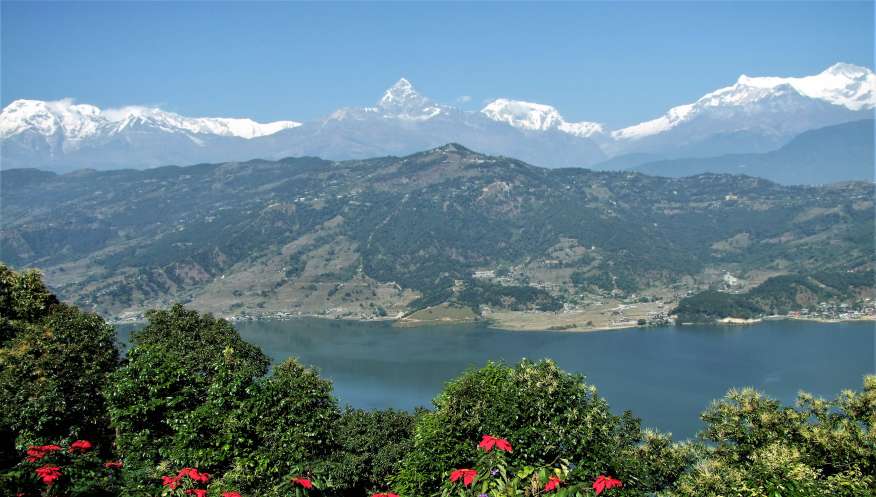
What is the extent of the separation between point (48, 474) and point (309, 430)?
42.8ft

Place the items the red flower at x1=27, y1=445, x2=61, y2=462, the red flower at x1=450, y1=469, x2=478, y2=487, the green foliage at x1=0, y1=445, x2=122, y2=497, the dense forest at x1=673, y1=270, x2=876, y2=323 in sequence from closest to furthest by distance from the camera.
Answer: the red flower at x1=450, y1=469, x2=478, y2=487 < the green foliage at x1=0, y1=445, x2=122, y2=497 < the red flower at x1=27, y1=445, x2=61, y2=462 < the dense forest at x1=673, y1=270, x2=876, y2=323

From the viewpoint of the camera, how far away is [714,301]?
195 metres

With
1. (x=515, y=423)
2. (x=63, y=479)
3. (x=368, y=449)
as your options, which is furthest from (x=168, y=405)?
(x=368, y=449)

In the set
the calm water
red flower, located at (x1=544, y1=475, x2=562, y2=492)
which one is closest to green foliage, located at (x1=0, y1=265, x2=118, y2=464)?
red flower, located at (x1=544, y1=475, x2=562, y2=492)

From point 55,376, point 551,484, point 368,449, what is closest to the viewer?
point 551,484

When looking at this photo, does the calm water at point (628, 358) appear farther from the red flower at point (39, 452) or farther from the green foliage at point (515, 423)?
the red flower at point (39, 452)

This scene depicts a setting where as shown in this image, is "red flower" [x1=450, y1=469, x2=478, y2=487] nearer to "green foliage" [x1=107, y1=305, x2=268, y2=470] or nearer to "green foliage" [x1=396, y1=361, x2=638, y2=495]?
"green foliage" [x1=396, y1=361, x2=638, y2=495]

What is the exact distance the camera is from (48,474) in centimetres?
1272

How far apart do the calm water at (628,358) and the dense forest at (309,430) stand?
6027cm

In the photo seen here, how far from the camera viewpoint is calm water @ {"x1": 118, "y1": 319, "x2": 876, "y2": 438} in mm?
108562

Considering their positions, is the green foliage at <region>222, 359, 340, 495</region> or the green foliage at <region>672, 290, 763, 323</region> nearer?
the green foliage at <region>222, 359, 340, 495</region>

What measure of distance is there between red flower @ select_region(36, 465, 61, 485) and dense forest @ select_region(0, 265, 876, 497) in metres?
1.08

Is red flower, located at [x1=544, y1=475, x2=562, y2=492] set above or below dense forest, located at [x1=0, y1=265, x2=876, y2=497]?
above

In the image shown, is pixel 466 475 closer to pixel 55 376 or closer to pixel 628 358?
pixel 55 376
